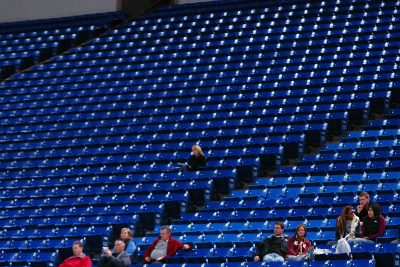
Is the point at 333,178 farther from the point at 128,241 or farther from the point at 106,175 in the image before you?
the point at 106,175

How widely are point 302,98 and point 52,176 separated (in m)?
5.04

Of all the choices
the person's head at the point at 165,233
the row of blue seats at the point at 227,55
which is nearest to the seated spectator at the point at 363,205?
the person's head at the point at 165,233

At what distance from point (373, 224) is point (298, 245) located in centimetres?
106

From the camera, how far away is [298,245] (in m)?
15.2

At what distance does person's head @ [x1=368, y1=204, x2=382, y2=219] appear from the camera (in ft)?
50.1

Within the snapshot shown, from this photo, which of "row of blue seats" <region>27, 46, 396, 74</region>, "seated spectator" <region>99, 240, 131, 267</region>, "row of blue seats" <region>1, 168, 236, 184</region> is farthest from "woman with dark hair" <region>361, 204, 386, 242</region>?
"row of blue seats" <region>27, 46, 396, 74</region>

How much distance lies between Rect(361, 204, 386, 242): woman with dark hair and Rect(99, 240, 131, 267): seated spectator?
10.4 ft

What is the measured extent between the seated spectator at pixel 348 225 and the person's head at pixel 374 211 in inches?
7.4

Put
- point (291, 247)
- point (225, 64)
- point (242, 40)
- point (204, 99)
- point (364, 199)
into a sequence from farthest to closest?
1. point (242, 40)
2. point (225, 64)
3. point (204, 99)
4. point (364, 199)
5. point (291, 247)

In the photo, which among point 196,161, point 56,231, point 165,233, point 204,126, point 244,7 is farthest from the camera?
point 244,7

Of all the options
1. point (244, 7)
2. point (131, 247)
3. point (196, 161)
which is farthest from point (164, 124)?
point (131, 247)

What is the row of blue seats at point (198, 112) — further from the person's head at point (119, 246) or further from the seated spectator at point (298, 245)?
the person's head at point (119, 246)

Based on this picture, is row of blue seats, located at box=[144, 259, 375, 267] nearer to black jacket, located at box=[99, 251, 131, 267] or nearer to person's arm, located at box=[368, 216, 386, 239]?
person's arm, located at box=[368, 216, 386, 239]

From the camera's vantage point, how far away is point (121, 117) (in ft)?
78.5
